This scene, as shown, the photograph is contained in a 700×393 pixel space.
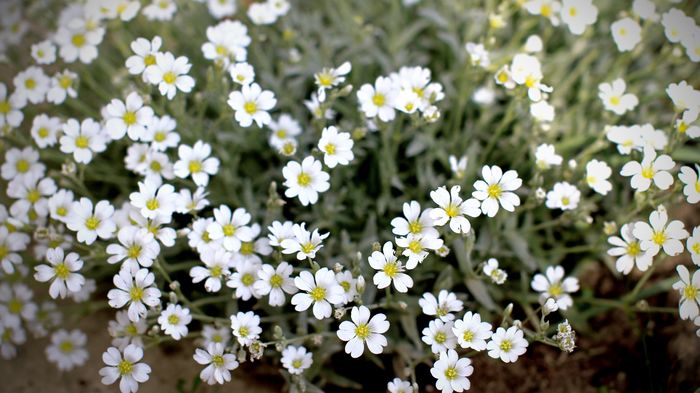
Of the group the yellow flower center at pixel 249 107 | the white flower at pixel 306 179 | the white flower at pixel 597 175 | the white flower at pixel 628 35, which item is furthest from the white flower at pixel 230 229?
the white flower at pixel 628 35

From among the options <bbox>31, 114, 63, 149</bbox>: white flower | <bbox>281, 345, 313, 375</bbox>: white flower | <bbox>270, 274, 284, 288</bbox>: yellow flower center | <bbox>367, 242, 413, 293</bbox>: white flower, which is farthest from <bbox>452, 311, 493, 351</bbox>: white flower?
<bbox>31, 114, 63, 149</bbox>: white flower

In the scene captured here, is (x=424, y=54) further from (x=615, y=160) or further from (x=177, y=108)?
(x=177, y=108)

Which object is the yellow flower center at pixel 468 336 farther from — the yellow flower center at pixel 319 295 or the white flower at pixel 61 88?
the white flower at pixel 61 88

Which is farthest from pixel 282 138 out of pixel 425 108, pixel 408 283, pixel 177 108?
pixel 408 283

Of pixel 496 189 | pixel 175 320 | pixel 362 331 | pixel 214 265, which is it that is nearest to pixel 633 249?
pixel 496 189

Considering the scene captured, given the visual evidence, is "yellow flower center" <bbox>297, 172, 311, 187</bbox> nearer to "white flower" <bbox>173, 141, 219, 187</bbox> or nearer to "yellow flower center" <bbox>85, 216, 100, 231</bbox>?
"white flower" <bbox>173, 141, 219, 187</bbox>
